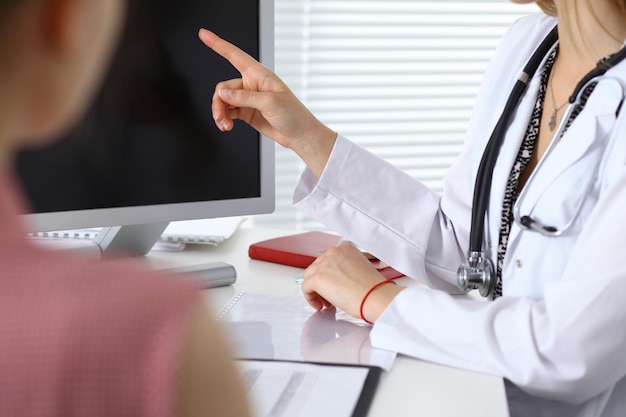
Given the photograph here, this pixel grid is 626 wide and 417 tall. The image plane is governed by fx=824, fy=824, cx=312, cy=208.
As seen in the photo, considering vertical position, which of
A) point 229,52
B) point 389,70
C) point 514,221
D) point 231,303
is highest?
point 229,52

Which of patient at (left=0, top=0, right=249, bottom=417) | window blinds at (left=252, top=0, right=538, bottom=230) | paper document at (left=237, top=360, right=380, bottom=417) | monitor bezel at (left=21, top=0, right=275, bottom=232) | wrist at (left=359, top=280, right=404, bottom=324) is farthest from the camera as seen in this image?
window blinds at (left=252, top=0, right=538, bottom=230)

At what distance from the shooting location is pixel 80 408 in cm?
32

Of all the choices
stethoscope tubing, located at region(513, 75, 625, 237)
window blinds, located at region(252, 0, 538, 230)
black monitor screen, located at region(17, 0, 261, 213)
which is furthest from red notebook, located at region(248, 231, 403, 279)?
window blinds, located at region(252, 0, 538, 230)

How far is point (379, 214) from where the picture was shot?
4.13 ft

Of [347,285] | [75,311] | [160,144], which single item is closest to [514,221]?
[347,285]

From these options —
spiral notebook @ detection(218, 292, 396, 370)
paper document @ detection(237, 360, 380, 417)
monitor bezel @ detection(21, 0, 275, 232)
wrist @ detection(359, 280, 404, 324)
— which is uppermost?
monitor bezel @ detection(21, 0, 275, 232)

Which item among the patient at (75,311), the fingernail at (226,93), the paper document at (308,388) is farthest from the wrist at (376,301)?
the patient at (75,311)

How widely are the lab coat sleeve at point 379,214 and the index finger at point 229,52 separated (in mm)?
191

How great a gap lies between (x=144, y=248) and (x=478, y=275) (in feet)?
1.76

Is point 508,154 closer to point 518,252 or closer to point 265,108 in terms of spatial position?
point 518,252

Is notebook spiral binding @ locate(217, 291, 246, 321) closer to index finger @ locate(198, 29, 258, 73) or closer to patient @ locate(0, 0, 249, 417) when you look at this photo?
index finger @ locate(198, 29, 258, 73)

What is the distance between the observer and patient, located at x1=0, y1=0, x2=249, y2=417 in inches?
12.3

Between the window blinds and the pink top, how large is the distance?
215cm

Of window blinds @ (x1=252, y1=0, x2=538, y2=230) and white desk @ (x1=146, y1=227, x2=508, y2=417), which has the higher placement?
window blinds @ (x1=252, y1=0, x2=538, y2=230)
